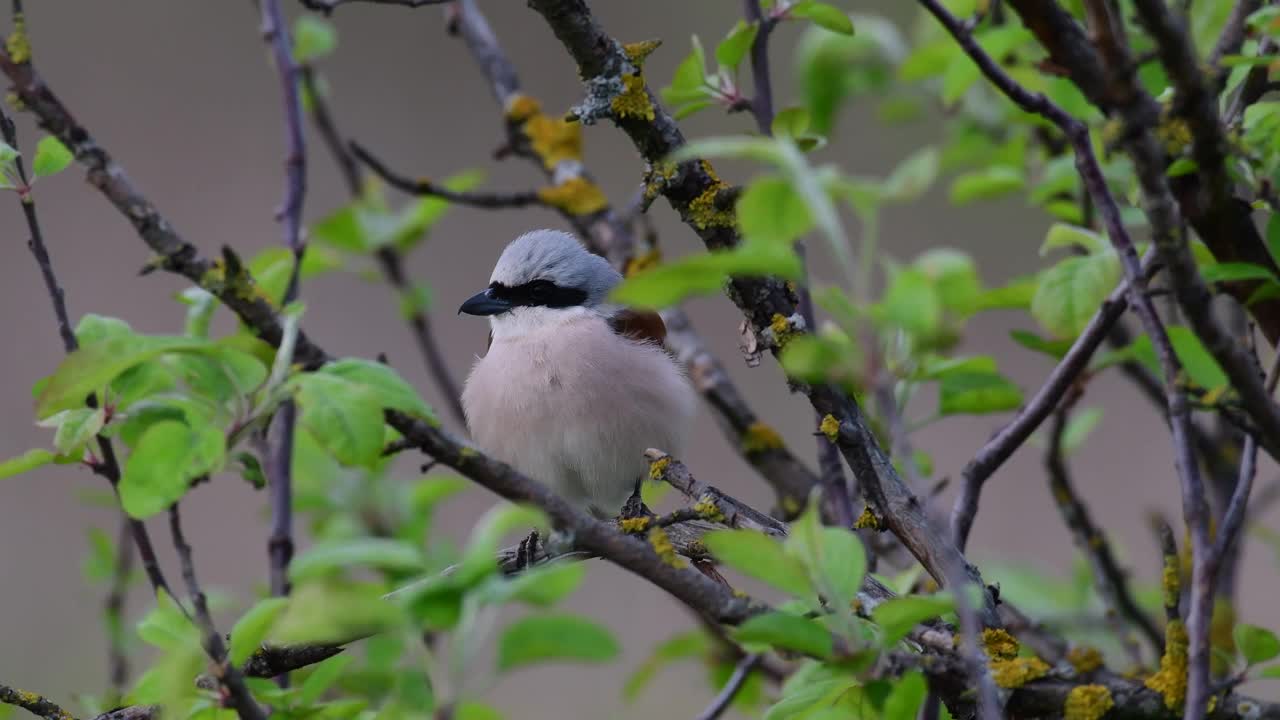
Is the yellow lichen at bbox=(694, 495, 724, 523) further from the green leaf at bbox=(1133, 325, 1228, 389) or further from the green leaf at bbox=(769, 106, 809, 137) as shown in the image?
the green leaf at bbox=(1133, 325, 1228, 389)

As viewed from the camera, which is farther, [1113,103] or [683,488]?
[683,488]

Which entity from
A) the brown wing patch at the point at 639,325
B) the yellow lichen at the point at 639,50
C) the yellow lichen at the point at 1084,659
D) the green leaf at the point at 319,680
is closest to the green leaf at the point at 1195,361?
the yellow lichen at the point at 1084,659

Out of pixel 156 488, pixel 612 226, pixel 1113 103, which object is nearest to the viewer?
pixel 1113 103

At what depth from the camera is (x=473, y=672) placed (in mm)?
1076

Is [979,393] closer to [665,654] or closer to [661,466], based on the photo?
[661,466]

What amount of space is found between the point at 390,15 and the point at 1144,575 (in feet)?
17.6

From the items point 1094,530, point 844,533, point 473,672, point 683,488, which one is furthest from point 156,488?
point 1094,530

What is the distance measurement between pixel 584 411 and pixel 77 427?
4.93ft

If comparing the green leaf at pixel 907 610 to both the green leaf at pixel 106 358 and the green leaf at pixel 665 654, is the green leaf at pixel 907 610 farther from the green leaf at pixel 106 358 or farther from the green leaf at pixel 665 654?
the green leaf at pixel 106 358

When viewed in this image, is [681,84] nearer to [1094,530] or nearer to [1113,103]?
[1113,103]

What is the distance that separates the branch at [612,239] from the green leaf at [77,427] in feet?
4.71

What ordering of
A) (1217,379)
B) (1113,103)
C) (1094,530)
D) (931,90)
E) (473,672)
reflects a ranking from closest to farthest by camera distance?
(473,672), (1113,103), (1217,379), (1094,530), (931,90)

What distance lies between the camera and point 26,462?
1621 millimetres

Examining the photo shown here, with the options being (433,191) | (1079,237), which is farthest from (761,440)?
(1079,237)
